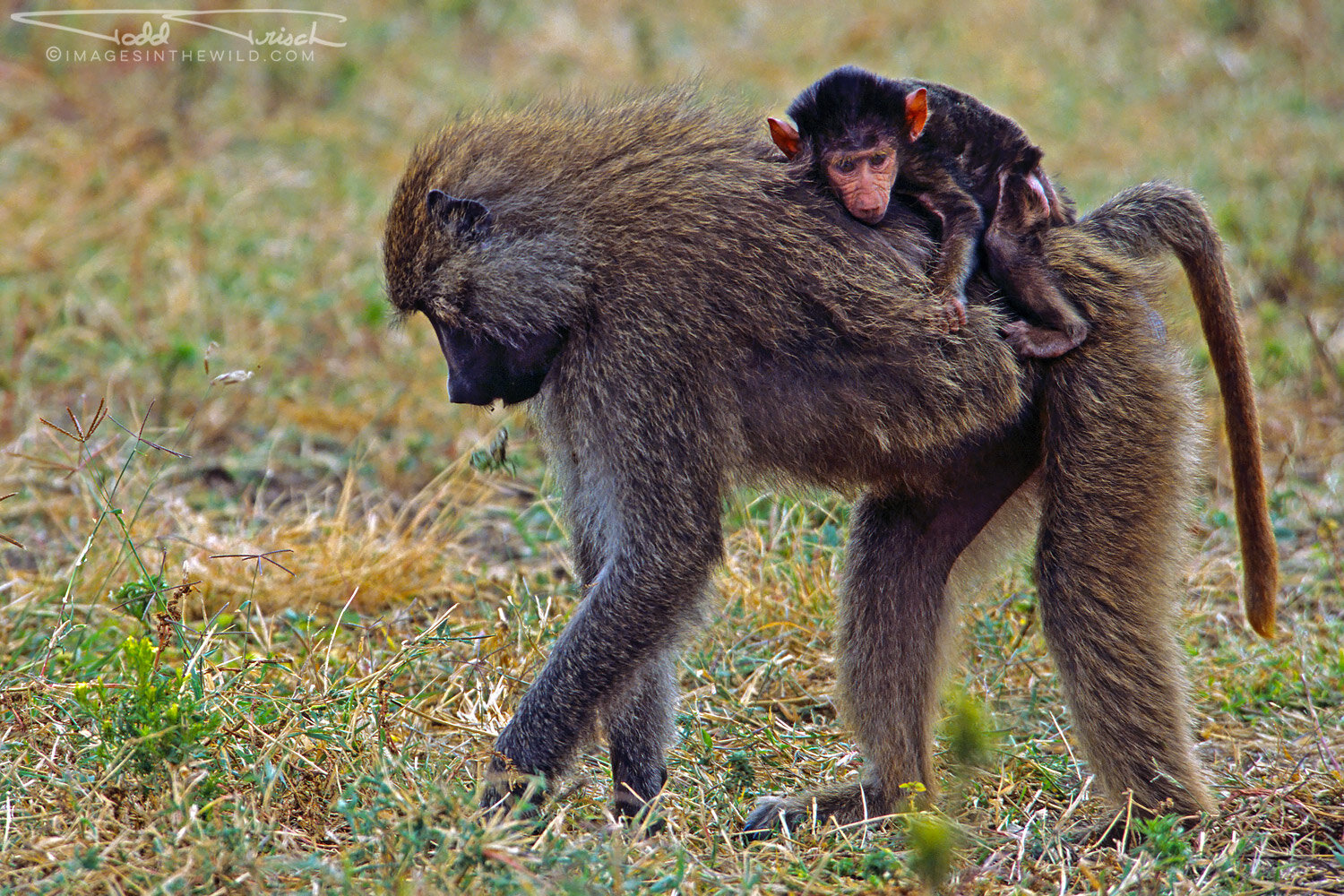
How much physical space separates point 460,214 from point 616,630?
88 centimetres

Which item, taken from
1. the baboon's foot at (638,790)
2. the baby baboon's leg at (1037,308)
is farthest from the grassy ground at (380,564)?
the baby baboon's leg at (1037,308)

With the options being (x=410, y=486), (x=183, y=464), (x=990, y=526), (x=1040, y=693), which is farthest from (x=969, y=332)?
(x=183, y=464)

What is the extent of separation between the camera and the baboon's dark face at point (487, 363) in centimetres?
267

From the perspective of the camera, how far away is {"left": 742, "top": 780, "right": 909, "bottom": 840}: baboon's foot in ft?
9.11

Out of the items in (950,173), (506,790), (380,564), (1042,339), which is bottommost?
(380,564)

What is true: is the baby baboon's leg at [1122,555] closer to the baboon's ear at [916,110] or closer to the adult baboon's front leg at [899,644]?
the adult baboon's front leg at [899,644]

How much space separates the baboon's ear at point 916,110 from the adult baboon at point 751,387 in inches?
6.7

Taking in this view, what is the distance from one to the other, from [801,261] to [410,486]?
2080 millimetres

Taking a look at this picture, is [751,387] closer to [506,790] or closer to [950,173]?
[950,173]

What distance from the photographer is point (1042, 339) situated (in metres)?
2.64

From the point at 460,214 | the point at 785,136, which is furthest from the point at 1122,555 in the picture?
the point at 460,214

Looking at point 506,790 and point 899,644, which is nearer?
point 506,790

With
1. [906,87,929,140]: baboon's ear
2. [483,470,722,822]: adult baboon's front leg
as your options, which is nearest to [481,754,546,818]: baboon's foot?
[483,470,722,822]: adult baboon's front leg

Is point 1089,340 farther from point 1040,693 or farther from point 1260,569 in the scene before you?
point 1040,693
